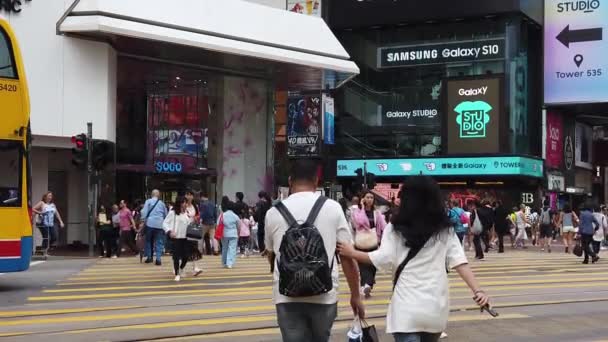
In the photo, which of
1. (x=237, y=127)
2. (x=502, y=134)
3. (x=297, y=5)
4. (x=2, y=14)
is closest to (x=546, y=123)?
(x=502, y=134)

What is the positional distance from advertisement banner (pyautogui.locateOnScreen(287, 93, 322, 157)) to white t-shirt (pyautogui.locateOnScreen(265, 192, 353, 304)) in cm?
3889

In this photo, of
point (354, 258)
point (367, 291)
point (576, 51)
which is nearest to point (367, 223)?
point (367, 291)

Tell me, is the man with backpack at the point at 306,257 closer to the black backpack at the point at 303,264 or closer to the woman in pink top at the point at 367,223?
the black backpack at the point at 303,264

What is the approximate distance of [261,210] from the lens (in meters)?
20.7

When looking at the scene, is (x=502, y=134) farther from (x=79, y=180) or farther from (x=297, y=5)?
(x=79, y=180)

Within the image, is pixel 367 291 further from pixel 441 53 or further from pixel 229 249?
pixel 441 53

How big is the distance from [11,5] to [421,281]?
2116 cm

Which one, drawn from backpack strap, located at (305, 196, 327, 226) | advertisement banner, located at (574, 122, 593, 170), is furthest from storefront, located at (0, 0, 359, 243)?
advertisement banner, located at (574, 122, 593, 170)

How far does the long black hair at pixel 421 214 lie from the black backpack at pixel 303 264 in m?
0.51

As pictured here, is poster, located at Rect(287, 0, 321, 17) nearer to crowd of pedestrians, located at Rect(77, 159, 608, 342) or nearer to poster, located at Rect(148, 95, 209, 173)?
poster, located at Rect(148, 95, 209, 173)

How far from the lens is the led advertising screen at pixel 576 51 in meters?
45.0

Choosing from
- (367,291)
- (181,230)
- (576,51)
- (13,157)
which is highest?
(576,51)

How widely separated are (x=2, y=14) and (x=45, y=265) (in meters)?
7.63

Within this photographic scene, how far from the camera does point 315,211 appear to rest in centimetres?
513
